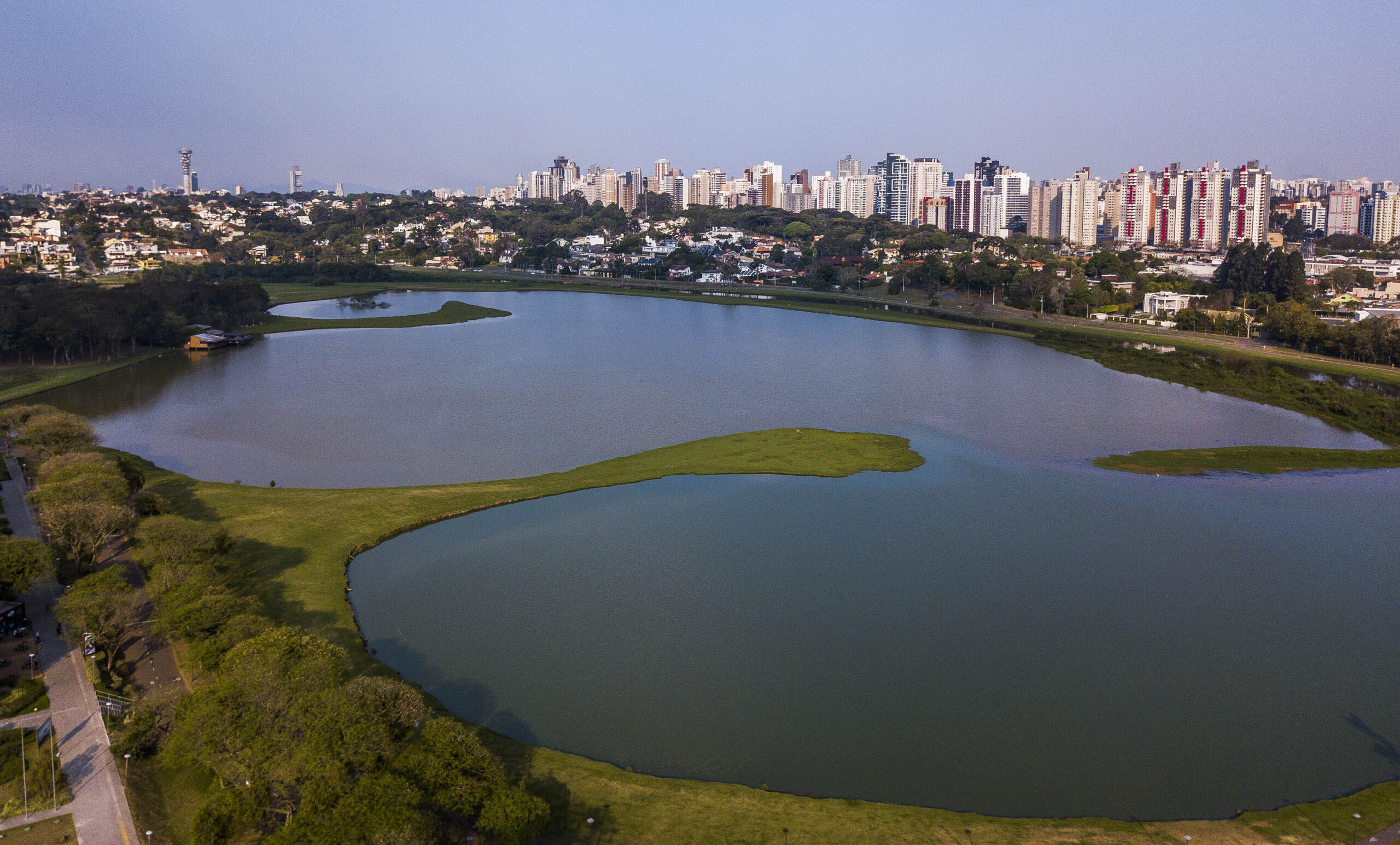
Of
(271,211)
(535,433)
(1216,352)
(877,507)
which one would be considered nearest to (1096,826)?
(877,507)

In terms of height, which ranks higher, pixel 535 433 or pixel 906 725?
pixel 535 433

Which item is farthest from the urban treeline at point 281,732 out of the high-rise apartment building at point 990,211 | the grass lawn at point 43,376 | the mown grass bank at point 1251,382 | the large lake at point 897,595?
the high-rise apartment building at point 990,211

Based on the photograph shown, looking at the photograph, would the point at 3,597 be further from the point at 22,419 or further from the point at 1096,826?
the point at 1096,826

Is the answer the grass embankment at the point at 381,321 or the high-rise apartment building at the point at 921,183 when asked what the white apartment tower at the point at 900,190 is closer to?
the high-rise apartment building at the point at 921,183

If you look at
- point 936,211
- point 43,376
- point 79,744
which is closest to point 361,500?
point 79,744

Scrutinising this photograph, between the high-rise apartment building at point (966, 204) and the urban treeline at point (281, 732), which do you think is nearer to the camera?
the urban treeline at point (281, 732)

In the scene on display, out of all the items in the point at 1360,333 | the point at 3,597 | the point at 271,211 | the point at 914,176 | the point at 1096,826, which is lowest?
the point at 1096,826
